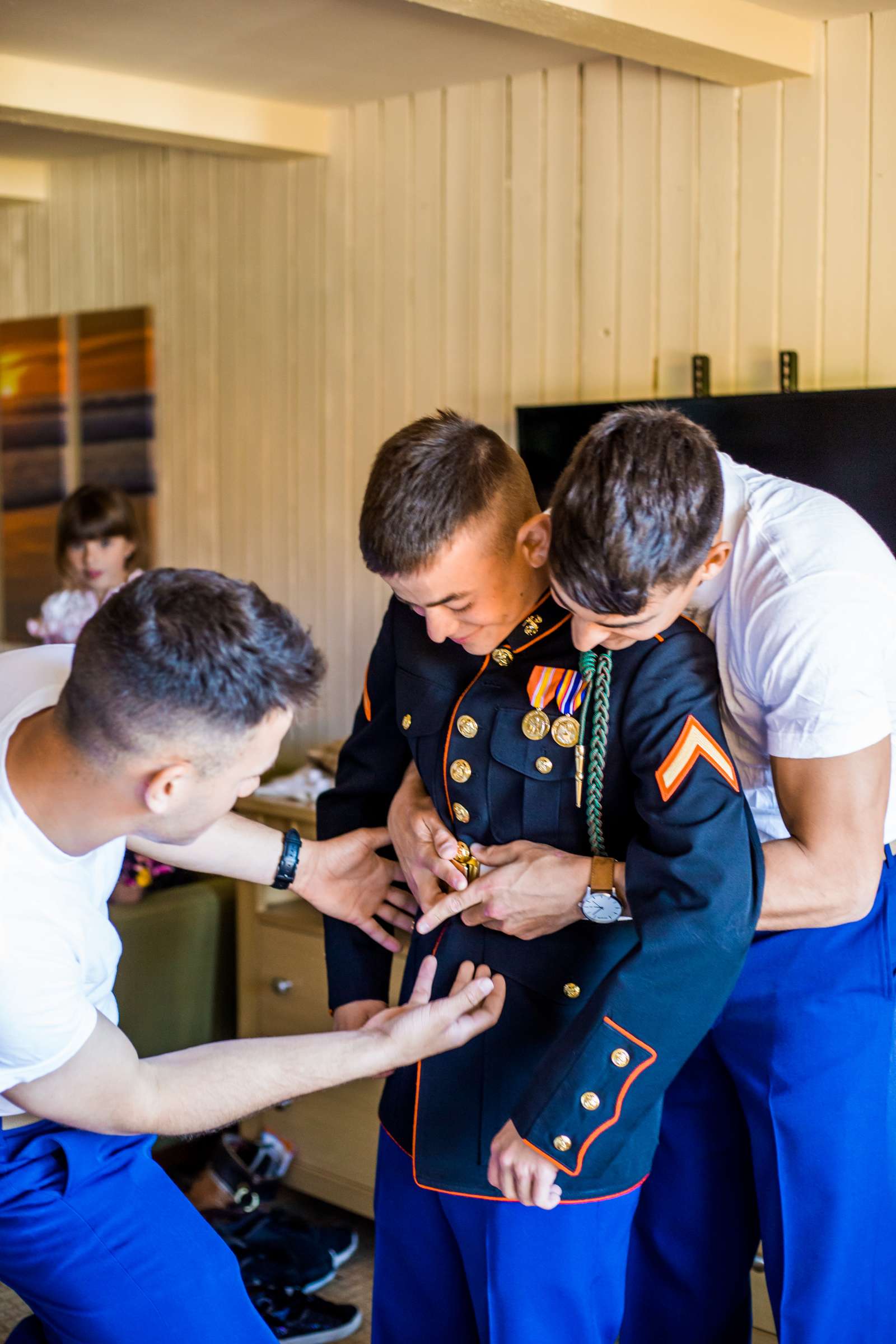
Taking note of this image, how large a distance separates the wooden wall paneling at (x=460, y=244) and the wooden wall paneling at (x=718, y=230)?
2.26 feet

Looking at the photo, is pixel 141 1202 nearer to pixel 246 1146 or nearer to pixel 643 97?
pixel 246 1146

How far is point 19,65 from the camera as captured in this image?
315 cm

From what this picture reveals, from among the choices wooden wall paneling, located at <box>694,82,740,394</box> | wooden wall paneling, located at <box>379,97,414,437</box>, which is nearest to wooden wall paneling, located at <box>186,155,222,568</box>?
wooden wall paneling, located at <box>379,97,414,437</box>

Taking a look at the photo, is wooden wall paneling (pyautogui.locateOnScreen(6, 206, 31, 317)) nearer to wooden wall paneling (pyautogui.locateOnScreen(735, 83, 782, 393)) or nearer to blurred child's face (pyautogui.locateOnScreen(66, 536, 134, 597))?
blurred child's face (pyautogui.locateOnScreen(66, 536, 134, 597))

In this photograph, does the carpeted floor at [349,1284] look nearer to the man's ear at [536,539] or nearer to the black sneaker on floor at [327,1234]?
the black sneaker on floor at [327,1234]

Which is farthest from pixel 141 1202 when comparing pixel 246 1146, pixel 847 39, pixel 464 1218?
pixel 847 39

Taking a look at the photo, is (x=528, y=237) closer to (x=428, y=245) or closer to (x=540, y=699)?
(x=428, y=245)

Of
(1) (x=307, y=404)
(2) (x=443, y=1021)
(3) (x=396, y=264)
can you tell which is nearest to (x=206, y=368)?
(1) (x=307, y=404)

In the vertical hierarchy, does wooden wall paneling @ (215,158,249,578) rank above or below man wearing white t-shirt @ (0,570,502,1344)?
above

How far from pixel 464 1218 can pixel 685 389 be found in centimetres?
202

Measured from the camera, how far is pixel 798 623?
1.39 m

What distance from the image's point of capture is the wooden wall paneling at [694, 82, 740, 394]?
2.82m

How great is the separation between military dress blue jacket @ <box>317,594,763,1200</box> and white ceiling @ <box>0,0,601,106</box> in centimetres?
173

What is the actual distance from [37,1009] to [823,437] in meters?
1.89
